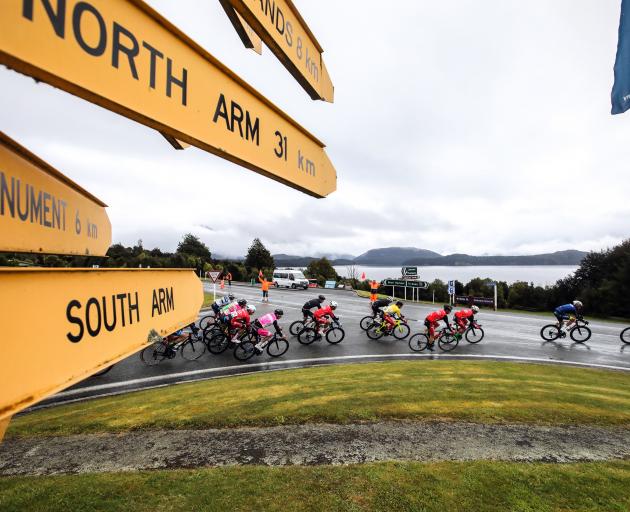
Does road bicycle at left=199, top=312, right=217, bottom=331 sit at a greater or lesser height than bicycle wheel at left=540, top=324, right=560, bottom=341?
greater

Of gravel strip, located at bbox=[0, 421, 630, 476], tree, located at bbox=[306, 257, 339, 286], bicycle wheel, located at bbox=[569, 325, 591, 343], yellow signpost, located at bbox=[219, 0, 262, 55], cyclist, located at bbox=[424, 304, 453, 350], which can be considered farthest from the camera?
tree, located at bbox=[306, 257, 339, 286]

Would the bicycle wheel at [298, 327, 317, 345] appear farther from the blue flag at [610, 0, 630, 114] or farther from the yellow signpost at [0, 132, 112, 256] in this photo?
the blue flag at [610, 0, 630, 114]

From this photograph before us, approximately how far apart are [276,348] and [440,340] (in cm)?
609

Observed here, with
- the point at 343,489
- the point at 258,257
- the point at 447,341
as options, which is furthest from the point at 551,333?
the point at 258,257

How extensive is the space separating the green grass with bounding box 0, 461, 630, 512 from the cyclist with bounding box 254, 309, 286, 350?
7.06 m

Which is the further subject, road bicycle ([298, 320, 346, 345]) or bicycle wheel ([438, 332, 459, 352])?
road bicycle ([298, 320, 346, 345])

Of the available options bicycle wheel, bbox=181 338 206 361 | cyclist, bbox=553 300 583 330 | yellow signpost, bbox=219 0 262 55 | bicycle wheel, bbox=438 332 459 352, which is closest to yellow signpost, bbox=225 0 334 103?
yellow signpost, bbox=219 0 262 55

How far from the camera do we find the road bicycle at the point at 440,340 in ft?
41.6

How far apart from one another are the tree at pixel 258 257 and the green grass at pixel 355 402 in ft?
209

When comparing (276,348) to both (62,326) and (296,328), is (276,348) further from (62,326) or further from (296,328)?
(62,326)

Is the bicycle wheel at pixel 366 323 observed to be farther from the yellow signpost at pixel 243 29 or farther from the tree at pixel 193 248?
the tree at pixel 193 248

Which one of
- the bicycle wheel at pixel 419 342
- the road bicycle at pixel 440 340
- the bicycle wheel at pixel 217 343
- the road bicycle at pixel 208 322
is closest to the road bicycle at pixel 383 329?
the road bicycle at pixel 440 340

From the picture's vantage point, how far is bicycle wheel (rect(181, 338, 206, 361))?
38.1 ft

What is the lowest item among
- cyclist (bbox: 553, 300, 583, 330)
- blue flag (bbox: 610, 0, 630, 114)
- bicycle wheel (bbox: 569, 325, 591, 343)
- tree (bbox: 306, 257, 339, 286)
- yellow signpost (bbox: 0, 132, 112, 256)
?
bicycle wheel (bbox: 569, 325, 591, 343)
